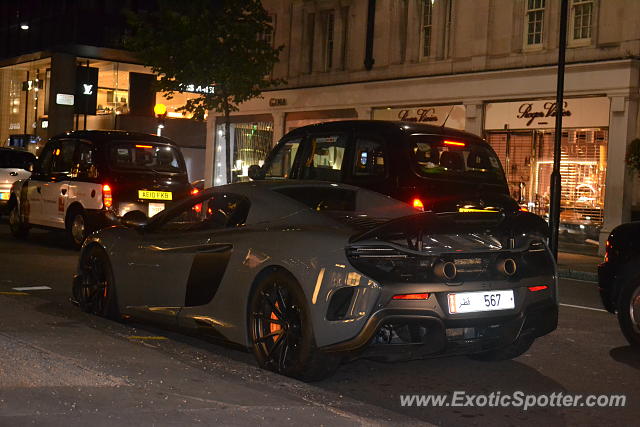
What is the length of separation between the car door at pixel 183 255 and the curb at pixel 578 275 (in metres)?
9.39

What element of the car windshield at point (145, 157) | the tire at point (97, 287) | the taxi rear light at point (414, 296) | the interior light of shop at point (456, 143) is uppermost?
the interior light of shop at point (456, 143)

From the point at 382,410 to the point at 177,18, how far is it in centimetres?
2512

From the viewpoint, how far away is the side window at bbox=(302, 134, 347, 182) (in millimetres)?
12961

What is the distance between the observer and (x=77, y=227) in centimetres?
1617

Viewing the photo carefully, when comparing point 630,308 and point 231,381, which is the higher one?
point 630,308

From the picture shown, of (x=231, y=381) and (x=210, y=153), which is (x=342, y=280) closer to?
(x=231, y=381)

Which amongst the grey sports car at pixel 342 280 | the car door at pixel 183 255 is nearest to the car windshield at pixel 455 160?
the grey sports car at pixel 342 280

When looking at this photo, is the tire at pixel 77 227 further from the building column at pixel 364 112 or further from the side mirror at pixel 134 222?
the building column at pixel 364 112

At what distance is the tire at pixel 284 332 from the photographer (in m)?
6.36

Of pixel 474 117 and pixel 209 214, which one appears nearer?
pixel 209 214

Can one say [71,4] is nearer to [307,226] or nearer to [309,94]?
[309,94]

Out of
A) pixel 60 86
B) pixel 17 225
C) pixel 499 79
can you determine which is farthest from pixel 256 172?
pixel 60 86

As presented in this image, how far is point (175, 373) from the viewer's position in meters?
5.91

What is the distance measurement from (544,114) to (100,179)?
1230 centimetres
